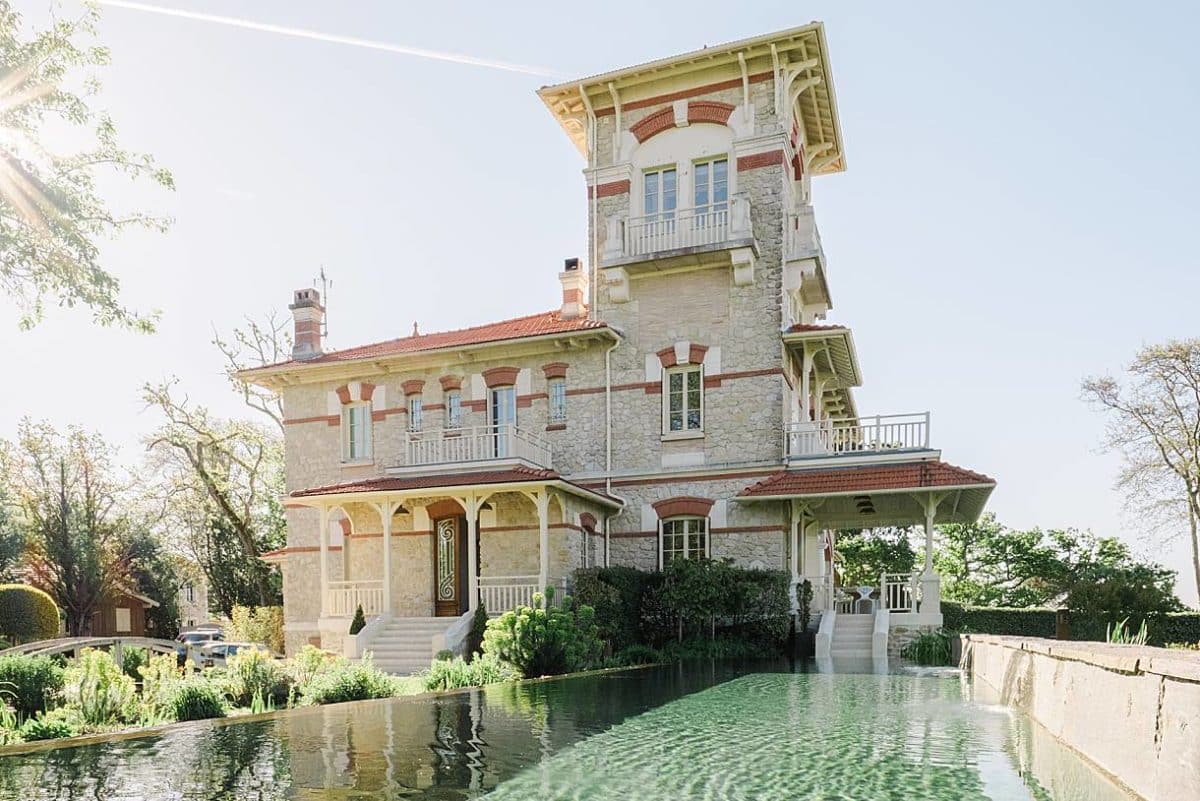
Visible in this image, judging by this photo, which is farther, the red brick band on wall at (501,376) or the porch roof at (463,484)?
the red brick band on wall at (501,376)

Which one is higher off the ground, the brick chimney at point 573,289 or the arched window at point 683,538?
the brick chimney at point 573,289

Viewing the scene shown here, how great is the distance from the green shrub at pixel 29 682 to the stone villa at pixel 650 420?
7100 mm

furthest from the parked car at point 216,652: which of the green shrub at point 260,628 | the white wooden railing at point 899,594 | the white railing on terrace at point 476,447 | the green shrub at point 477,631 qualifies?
the white wooden railing at point 899,594

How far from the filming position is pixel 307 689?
1179cm

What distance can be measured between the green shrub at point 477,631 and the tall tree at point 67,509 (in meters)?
24.8

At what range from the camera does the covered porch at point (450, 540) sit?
1927 centimetres

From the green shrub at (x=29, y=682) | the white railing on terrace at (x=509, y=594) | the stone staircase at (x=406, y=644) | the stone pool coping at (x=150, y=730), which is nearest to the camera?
the stone pool coping at (x=150, y=730)

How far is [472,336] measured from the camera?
2367 cm

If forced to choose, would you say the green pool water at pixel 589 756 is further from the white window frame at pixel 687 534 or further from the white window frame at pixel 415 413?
the white window frame at pixel 415 413

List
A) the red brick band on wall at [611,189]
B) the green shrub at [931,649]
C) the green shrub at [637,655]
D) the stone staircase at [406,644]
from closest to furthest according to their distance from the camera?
the green shrub at [931,649] → the green shrub at [637,655] → the stone staircase at [406,644] → the red brick band on wall at [611,189]

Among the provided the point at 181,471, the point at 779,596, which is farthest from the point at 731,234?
the point at 181,471

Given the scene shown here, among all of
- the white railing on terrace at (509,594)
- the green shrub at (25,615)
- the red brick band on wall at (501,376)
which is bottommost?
the green shrub at (25,615)

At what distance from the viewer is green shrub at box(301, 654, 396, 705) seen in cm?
1151

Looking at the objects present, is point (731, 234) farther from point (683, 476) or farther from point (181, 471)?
point (181, 471)
